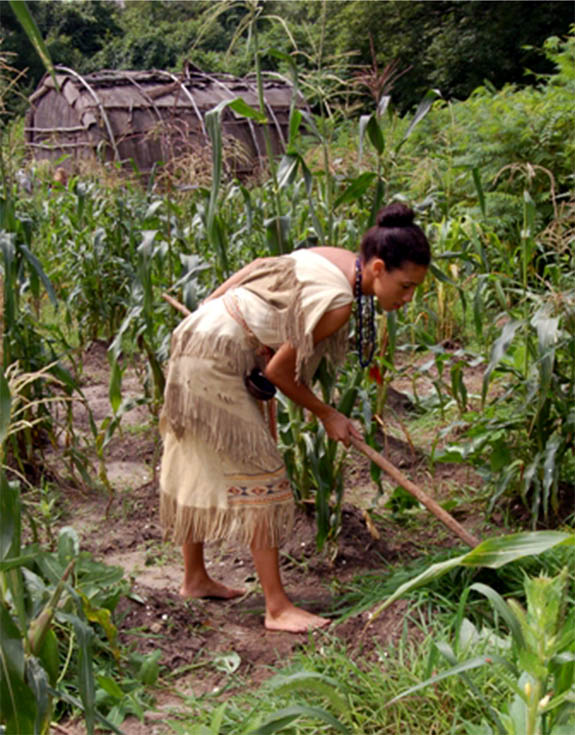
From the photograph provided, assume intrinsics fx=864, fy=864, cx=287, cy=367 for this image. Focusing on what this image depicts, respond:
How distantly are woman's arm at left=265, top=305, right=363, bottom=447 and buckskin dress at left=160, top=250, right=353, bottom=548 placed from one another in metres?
0.06

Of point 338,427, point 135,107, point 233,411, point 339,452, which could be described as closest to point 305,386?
point 338,427

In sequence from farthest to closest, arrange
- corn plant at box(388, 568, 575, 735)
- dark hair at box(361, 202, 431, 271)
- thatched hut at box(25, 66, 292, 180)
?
thatched hut at box(25, 66, 292, 180) → dark hair at box(361, 202, 431, 271) → corn plant at box(388, 568, 575, 735)

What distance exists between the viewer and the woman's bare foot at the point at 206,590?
3256 mm

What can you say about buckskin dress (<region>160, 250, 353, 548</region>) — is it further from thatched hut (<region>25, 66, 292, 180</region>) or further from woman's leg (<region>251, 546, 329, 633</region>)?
thatched hut (<region>25, 66, 292, 180</region>)

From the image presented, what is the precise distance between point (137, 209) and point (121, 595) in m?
3.63

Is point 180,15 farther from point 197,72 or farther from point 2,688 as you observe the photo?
point 2,688

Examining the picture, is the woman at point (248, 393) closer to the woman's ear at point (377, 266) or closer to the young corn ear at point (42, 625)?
the woman's ear at point (377, 266)

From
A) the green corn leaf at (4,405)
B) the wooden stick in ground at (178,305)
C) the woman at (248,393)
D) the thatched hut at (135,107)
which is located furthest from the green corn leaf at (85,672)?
the thatched hut at (135,107)

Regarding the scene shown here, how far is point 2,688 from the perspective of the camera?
1519mm

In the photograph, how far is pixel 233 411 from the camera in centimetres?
301

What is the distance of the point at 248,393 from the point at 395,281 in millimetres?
686

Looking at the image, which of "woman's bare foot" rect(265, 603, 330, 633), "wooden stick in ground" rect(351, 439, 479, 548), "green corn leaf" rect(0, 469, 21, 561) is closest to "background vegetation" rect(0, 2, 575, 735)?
"green corn leaf" rect(0, 469, 21, 561)

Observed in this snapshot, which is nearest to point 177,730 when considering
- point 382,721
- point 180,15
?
point 382,721

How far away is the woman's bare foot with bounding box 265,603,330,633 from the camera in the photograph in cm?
298
